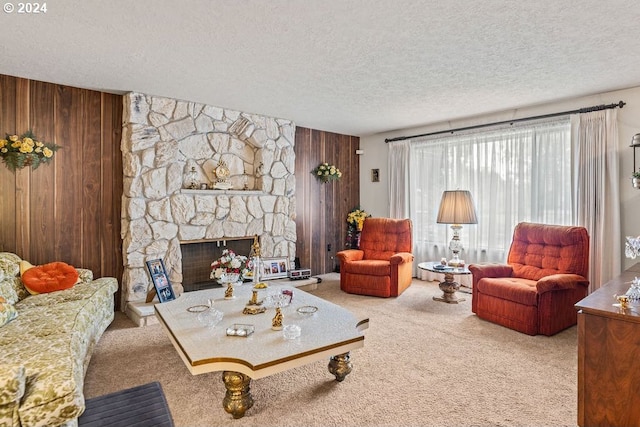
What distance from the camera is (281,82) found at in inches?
143

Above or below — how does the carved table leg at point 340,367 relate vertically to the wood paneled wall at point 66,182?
below

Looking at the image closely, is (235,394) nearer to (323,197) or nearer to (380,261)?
(380,261)

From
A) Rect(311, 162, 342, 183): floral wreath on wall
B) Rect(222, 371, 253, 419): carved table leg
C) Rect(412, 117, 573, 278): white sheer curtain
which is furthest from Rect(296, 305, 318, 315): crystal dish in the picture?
Rect(311, 162, 342, 183): floral wreath on wall

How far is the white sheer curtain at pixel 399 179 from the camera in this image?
19.5 ft

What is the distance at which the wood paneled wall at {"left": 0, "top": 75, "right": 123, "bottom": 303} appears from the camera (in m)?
3.49

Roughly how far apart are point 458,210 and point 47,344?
13.5 feet

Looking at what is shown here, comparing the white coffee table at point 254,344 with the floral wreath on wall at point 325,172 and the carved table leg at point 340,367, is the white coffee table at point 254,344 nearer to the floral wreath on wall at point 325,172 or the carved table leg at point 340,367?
the carved table leg at point 340,367

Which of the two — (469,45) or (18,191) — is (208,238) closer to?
(18,191)

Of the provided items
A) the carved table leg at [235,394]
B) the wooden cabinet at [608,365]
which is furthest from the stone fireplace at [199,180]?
the wooden cabinet at [608,365]

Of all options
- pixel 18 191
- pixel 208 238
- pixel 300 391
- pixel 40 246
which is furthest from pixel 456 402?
pixel 18 191

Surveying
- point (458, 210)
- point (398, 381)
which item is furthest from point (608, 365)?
point (458, 210)

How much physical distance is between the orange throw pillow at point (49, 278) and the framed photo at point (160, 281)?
0.66 m

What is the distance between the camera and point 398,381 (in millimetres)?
2459

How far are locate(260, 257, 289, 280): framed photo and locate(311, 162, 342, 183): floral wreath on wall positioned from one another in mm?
1619
